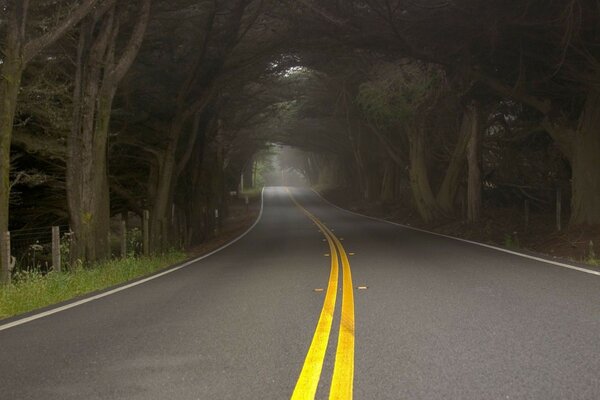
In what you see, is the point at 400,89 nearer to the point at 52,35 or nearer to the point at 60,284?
the point at 52,35

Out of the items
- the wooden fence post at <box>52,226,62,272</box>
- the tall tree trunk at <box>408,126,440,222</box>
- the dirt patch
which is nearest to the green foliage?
the tall tree trunk at <box>408,126,440,222</box>

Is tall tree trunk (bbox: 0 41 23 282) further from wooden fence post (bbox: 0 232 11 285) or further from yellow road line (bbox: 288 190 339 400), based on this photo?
yellow road line (bbox: 288 190 339 400)

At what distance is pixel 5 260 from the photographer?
10.5 meters

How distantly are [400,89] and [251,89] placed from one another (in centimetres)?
965

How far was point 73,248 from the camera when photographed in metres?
13.6

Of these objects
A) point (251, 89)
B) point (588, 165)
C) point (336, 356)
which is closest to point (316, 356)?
point (336, 356)

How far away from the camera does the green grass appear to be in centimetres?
850

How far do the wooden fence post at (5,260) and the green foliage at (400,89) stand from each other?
14.2m

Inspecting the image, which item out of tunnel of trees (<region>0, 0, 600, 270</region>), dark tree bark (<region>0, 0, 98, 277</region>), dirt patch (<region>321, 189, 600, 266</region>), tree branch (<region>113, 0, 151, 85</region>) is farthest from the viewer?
tree branch (<region>113, 0, 151, 85</region>)

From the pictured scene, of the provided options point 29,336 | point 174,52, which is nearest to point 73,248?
point 29,336

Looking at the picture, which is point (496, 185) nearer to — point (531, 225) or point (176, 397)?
point (531, 225)

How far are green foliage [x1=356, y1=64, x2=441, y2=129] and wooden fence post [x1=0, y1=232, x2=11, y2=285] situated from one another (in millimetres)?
14249

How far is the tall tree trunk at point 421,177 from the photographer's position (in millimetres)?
28516

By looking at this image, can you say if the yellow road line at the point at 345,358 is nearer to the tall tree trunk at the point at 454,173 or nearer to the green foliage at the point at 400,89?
the green foliage at the point at 400,89
